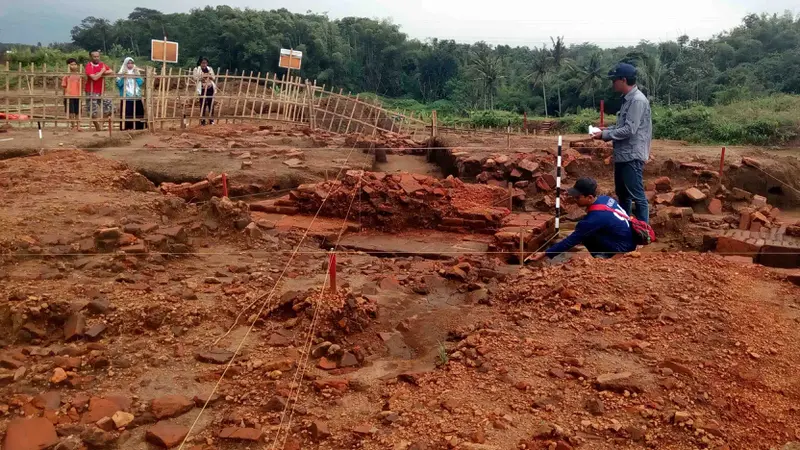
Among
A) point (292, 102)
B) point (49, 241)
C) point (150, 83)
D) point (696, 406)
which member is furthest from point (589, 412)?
point (292, 102)

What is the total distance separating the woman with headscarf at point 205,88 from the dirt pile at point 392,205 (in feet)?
21.4

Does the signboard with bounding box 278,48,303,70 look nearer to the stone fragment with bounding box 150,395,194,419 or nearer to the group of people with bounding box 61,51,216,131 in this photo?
the group of people with bounding box 61,51,216,131

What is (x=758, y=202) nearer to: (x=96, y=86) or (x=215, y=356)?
(x=215, y=356)

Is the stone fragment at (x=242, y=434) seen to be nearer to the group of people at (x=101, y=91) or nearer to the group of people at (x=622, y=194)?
the group of people at (x=622, y=194)

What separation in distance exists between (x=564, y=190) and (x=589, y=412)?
22.4ft

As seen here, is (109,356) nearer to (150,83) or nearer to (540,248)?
(540,248)

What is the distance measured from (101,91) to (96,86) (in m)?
0.13

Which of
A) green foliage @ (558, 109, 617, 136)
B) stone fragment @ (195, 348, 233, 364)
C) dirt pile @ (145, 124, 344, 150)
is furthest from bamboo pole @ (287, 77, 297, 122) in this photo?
green foliage @ (558, 109, 617, 136)

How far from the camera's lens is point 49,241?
5066 millimetres

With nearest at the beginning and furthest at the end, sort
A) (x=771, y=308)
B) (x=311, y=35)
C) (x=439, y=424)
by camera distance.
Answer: (x=439, y=424)
(x=771, y=308)
(x=311, y=35)

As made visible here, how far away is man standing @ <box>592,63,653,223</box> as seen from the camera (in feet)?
21.0

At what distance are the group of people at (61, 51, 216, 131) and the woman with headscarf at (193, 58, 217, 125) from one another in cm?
4

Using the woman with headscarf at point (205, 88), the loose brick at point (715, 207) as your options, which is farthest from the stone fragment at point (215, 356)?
the woman with headscarf at point (205, 88)

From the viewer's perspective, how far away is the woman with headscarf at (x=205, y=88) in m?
13.8
